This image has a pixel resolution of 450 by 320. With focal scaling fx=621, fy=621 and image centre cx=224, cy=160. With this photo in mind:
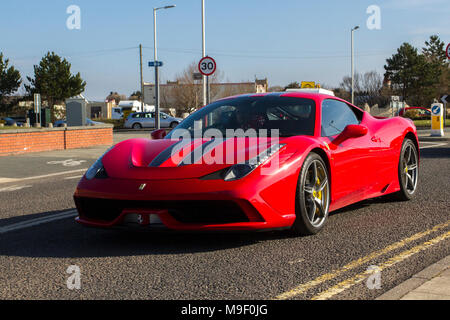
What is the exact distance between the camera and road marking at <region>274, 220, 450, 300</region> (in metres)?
3.54

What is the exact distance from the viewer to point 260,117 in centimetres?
574

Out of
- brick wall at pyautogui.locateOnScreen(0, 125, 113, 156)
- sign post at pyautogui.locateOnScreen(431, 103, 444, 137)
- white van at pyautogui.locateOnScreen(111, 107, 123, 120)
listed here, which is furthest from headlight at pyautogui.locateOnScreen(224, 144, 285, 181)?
white van at pyautogui.locateOnScreen(111, 107, 123, 120)

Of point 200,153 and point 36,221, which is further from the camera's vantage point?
point 36,221

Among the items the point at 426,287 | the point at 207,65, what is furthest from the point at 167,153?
the point at 207,65

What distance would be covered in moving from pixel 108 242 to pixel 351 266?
6.68ft

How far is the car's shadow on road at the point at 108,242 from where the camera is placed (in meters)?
4.70

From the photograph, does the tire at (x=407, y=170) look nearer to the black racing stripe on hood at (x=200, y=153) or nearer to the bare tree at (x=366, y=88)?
the black racing stripe on hood at (x=200, y=153)

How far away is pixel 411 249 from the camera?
4668 mm

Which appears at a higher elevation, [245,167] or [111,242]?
[245,167]

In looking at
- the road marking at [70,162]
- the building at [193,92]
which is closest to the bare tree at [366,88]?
the building at [193,92]

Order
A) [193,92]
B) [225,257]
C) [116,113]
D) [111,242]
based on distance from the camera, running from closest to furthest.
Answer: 1. [225,257]
2. [111,242]
3. [193,92]
4. [116,113]

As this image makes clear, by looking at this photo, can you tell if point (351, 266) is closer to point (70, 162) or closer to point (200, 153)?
point (200, 153)

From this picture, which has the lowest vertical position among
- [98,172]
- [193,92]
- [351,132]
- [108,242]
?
[108,242]
